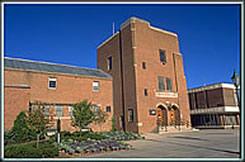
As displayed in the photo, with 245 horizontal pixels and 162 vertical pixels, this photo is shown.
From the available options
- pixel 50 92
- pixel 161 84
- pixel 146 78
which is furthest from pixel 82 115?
pixel 161 84

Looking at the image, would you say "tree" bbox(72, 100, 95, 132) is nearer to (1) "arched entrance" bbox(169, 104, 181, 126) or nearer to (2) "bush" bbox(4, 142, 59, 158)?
(2) "bush" bbox(4, 142, 59, 158)

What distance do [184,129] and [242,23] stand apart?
75.1 ft

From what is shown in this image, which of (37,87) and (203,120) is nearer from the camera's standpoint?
(37,87)

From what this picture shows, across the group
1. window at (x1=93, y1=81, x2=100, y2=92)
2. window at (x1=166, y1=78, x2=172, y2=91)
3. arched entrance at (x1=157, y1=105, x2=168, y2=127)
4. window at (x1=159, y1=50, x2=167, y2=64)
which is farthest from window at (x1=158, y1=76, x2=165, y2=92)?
window at (x1=93, y1=81, x2=100, y2=92)

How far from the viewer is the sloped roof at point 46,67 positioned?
24.4 metres

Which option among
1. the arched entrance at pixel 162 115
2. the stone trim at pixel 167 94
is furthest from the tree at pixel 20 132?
the stone trim at pixel 167 94

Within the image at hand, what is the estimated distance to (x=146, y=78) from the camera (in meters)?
29.4

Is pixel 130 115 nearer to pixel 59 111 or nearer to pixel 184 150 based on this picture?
pixel 59 111

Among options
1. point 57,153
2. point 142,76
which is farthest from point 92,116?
point 142,76

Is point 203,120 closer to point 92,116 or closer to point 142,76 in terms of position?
point 142,76

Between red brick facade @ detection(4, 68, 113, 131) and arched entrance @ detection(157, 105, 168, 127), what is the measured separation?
5.83 m

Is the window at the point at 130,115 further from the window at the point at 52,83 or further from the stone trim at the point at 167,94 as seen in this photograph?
the window at the point at 52,83

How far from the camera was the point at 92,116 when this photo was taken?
2061cm

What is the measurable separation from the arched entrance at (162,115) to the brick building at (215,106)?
11.2 m
